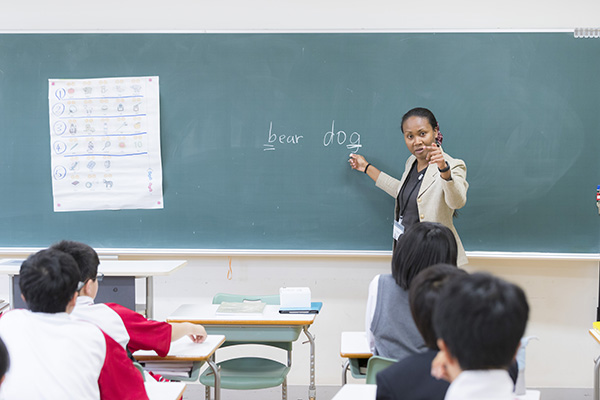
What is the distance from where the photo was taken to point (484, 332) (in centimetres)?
104

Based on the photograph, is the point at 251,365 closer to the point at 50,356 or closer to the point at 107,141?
the point at 107,141

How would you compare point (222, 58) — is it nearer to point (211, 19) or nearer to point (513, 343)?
point (211, 19)

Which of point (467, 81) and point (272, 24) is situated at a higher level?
point (272, 24)

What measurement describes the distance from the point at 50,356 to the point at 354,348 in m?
1.30

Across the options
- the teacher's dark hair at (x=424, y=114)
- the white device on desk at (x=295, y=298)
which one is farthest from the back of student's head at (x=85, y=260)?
the teacher's dark hair at (x=424, y=114)

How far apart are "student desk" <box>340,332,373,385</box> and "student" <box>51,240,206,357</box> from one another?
624 millimetres

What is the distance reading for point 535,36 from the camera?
3.56 meters

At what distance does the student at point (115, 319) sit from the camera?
1943 millimetres

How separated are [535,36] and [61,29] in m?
2.98

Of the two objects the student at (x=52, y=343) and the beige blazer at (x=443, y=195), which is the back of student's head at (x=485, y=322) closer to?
the student at (x=52, y=343)

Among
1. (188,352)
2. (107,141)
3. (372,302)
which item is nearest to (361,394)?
(372,302)

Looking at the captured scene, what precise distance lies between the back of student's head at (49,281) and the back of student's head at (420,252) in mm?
1052

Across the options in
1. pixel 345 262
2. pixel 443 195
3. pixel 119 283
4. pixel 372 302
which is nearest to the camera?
pixel 372 302

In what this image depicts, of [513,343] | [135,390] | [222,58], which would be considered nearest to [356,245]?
[222,58]
